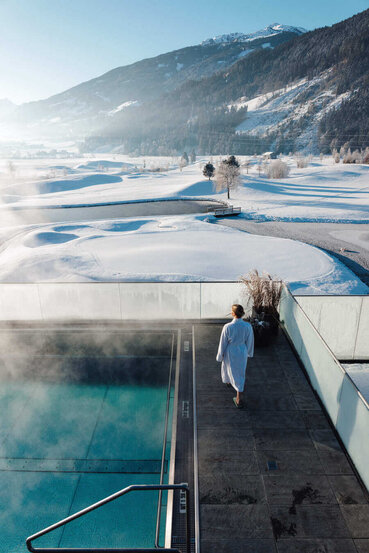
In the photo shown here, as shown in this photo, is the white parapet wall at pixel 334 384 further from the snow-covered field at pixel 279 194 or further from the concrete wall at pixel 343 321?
the snow-covered field at pixel 279 194

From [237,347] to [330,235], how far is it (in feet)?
85.9

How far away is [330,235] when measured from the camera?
2806 cm

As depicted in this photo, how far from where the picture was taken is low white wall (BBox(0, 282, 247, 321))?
8.20 metres

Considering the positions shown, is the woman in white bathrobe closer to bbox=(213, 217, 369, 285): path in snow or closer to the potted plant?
the potted plant

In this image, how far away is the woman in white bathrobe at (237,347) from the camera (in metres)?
5.09

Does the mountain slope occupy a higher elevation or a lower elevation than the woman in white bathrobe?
higher

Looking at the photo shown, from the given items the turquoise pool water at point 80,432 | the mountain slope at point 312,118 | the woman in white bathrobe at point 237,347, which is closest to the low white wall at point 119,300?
the turquoise pool water at point 80,432

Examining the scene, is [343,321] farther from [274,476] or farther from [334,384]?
[274,476]

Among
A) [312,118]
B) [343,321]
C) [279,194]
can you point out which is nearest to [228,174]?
[279,194]

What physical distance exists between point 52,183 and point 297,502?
285 ft

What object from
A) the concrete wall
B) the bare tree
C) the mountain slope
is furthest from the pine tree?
the mountain slope

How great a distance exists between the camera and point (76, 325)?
27.7 ft

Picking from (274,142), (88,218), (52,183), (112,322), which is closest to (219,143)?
(274,142)

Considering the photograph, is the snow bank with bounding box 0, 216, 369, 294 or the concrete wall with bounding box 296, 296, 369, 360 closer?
the concrete wall with bounding box 296, 296, 369, 360
